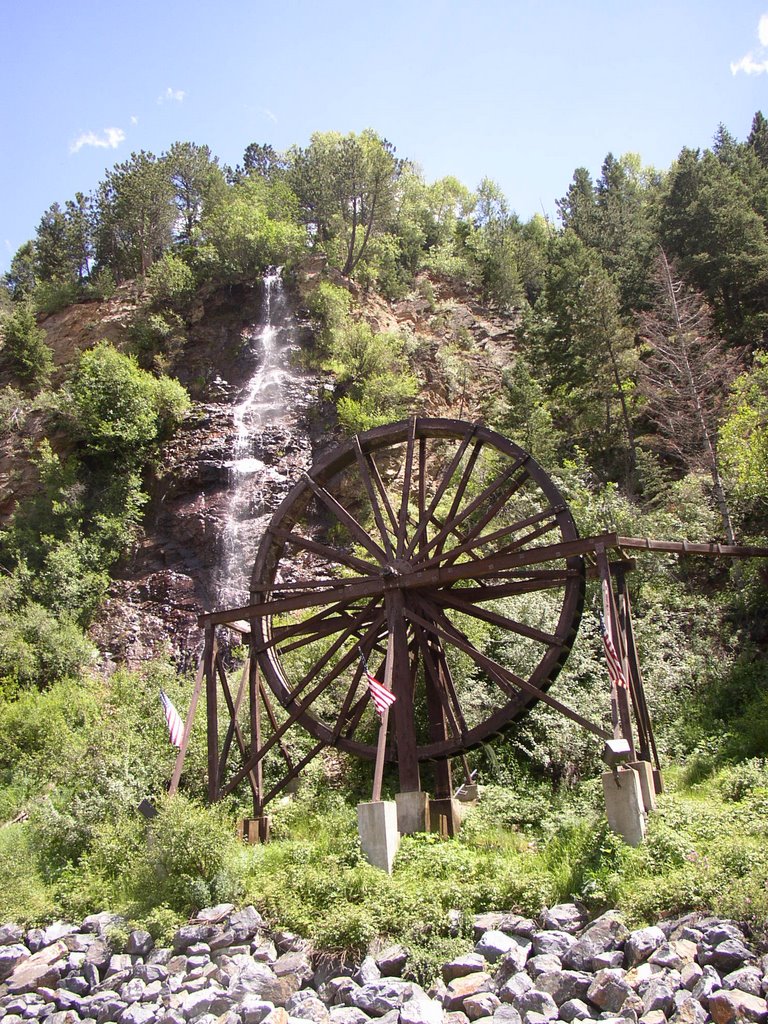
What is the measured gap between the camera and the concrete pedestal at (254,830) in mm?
12031

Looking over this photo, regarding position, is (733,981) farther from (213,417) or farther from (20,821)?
(213,417)

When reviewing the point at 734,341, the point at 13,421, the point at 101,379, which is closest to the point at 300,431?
the point at 101,379

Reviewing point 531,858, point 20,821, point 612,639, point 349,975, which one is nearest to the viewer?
point 349,975

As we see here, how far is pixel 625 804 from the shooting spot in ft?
27.3

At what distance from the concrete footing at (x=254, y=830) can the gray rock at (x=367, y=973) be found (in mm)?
4798

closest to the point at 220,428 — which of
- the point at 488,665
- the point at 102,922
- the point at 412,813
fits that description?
the point at 488,665

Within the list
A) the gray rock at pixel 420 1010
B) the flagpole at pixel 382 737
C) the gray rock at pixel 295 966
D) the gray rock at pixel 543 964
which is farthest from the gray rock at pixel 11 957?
the gray rock at pixel 543 964

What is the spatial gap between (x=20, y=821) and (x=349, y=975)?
32.7 ft

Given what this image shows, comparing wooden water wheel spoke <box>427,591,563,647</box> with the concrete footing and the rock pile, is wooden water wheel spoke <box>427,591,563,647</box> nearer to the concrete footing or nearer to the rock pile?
the concrete footing

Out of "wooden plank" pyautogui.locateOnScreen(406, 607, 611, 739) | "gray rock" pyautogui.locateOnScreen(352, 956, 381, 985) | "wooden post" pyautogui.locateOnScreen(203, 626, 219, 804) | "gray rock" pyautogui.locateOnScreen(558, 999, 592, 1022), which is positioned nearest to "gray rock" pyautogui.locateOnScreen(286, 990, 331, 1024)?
"gray rock" pyautogui.locateOnScreen(352, 956, 381, 985)

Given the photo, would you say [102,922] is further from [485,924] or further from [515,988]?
[515,988]

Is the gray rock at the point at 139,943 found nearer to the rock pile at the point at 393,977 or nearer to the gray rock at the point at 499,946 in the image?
the rock pile at the point at 393,977

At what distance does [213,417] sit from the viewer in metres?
28.9

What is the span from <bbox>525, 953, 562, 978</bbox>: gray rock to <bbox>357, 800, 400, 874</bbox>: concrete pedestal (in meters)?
2.21
